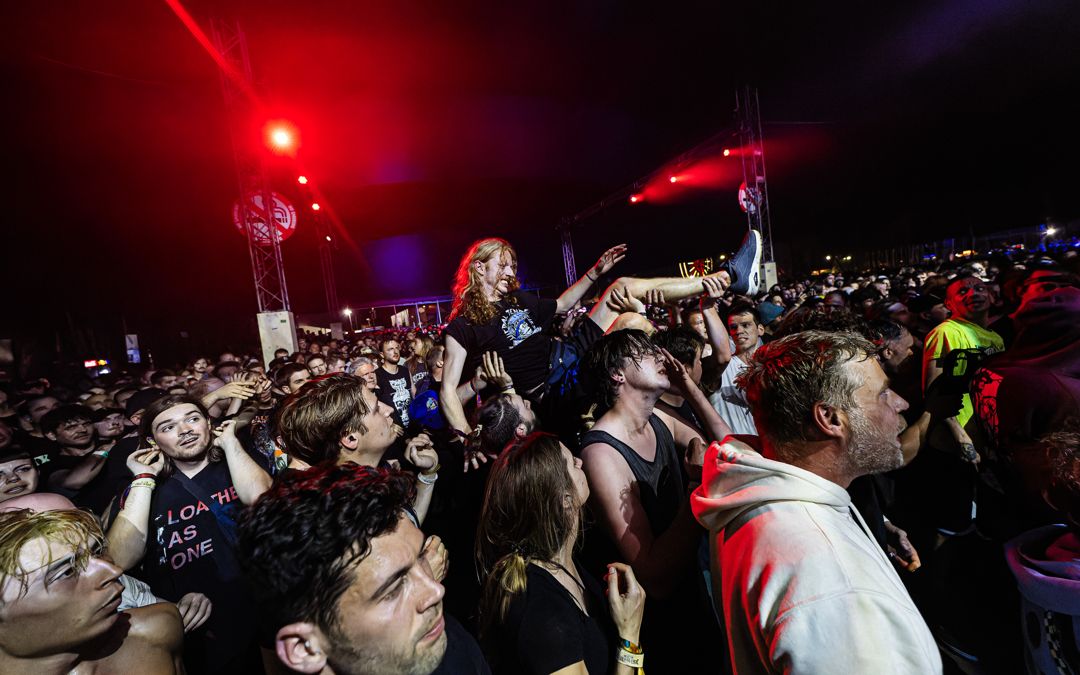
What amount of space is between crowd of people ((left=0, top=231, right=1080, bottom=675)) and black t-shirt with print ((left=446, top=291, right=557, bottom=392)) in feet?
0.06

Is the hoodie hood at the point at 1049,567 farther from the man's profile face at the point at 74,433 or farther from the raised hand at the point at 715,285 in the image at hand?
the man's profile face at the point at 74,433

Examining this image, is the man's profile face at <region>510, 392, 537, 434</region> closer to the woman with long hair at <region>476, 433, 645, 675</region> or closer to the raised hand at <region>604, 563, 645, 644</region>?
the woman with long hair at <region>476, 433, 645, 675</region>

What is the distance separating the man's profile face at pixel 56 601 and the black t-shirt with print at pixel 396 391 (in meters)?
3.65

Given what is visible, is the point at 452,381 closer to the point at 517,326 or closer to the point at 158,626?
the point at 517,326

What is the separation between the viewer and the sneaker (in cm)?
278

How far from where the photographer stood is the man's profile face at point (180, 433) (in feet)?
8.31

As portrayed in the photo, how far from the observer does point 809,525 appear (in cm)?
121

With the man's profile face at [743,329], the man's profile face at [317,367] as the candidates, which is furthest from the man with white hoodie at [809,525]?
the man's profile face at [317,367]

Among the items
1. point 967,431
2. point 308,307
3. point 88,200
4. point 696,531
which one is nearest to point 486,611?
point 696,531

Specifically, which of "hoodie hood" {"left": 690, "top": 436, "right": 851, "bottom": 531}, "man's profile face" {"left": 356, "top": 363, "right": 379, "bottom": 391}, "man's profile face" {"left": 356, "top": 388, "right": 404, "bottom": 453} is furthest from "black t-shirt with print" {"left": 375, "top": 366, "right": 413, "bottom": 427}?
"hoodie hood" {"left": 690, "top": 436, "right": 851, "bottom": 531}

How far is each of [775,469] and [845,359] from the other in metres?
0.50

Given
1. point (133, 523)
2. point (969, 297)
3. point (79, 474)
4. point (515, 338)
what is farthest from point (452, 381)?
point (969, 297)

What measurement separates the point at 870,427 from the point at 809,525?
47 cm

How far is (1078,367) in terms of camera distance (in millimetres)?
2336
